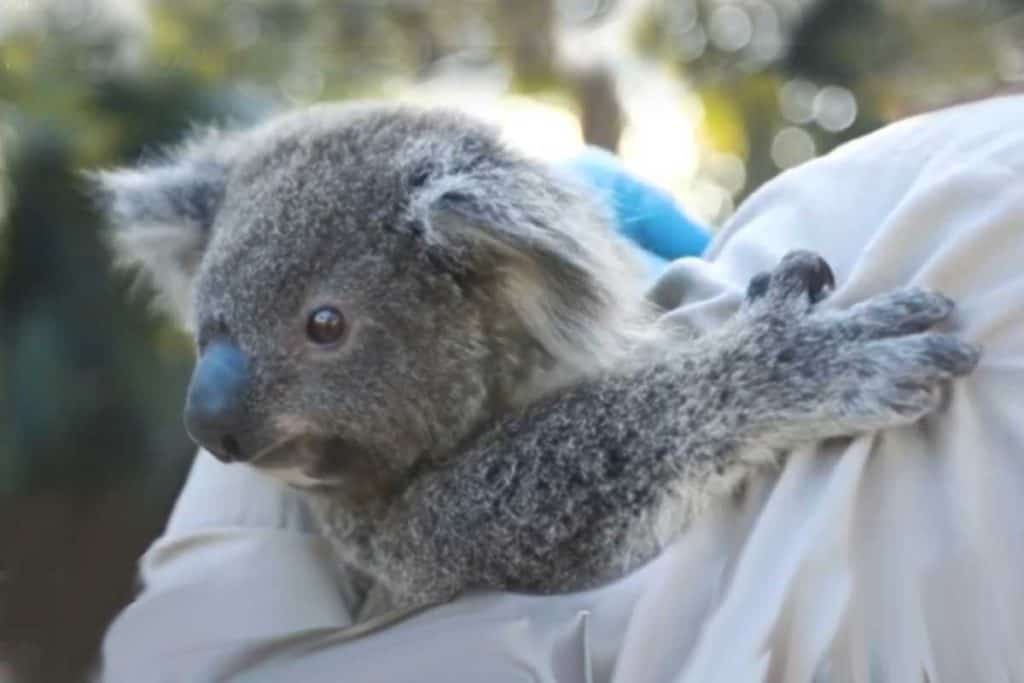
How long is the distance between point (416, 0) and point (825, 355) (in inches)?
207

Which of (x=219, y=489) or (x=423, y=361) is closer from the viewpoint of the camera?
(x=423, y=361)

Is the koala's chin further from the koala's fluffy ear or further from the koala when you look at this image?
the koala's fluffy ear

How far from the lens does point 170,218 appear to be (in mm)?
1768

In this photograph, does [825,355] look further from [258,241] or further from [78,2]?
[78,2]

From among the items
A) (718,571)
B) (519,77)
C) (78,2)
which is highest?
(718,571)

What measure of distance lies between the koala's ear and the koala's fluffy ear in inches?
16.5

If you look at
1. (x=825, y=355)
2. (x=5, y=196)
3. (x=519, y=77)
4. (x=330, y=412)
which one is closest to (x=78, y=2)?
(x=5, y=196)

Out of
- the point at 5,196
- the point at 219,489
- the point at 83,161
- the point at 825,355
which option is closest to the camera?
the point at 825,355

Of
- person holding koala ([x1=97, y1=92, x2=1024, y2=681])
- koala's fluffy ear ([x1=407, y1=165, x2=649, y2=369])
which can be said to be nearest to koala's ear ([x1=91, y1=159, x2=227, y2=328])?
person holding koala ([x1=97, y1=92, x2=1024, y2=681])

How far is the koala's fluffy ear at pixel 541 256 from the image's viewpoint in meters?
1.43

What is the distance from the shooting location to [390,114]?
65.2 inches

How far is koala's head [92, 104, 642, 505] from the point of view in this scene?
143cm

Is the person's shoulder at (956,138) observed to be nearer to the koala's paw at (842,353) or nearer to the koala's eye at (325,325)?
the koala's paw at (842,353)

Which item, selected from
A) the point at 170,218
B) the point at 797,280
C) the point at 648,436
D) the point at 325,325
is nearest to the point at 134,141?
the point at 170,218
